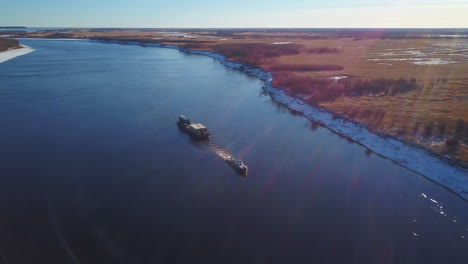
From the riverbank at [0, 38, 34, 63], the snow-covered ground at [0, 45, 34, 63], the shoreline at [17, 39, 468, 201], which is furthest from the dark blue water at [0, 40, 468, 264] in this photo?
the riverbank at [0, 38, 34, 63]

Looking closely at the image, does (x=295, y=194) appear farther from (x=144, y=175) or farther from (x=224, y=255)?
(x=144, y=175)

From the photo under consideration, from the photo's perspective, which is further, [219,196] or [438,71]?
[438,71]

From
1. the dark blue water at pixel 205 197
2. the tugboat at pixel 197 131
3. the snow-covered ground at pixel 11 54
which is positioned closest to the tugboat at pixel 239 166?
the dark blue water at pixel 205 197

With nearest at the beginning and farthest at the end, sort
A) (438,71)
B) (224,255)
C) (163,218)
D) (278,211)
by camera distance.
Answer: (224,255), (163,218), (278,211), (438,71)

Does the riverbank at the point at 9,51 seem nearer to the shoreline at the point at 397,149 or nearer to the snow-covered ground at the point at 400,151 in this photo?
the shoreline at the point at 397,149

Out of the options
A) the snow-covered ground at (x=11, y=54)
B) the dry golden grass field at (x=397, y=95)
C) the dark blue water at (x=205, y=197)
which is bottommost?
the dark blue water at (x=205, y=197)

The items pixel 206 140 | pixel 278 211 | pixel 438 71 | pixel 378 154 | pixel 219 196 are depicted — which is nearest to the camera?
pixel 278 211

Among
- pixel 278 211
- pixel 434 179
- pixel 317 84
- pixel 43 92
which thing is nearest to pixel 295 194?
pixel 278 211

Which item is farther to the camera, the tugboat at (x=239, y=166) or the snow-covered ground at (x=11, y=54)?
the snow-covered ground at (x=11, y=54)
